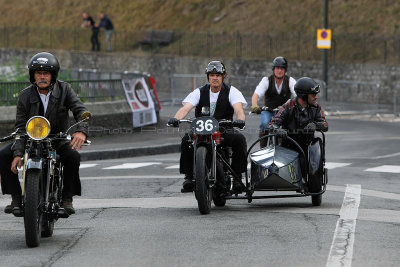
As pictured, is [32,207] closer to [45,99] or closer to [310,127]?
[45,99]

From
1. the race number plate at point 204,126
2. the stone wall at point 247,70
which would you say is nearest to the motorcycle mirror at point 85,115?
the race number plate at point 204,126

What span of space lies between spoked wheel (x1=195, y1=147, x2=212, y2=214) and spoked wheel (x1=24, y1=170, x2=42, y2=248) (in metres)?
2.21

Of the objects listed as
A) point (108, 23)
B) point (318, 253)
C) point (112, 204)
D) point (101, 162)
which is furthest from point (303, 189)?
point (108, 23)

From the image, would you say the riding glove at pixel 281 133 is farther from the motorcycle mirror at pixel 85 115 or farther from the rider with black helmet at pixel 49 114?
the motorcycle mirror at pixel 85 115

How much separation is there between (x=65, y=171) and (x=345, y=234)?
2.46 metres

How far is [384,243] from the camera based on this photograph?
30.2ft

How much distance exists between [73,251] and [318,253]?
75.6 inches

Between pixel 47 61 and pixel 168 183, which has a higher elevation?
pixel 47 61

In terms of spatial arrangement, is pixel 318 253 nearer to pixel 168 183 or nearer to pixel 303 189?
pixel 303 189

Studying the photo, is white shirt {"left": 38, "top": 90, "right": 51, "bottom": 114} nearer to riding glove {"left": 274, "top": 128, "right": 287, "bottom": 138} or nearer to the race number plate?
the race number plate

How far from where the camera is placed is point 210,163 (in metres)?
11.5

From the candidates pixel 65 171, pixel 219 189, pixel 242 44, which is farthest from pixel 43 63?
pixel 242 44

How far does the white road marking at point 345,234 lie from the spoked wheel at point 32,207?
2344 mm

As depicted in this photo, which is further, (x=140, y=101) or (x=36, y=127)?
(x=140, y=101)
